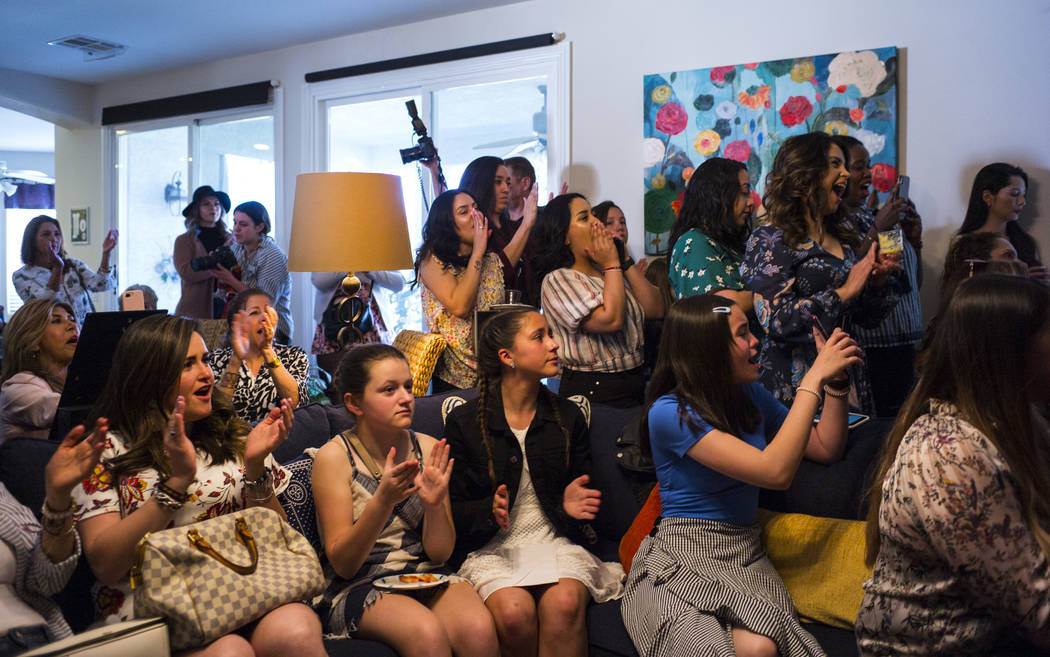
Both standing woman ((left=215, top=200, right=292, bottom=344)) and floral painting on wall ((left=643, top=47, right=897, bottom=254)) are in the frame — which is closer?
floral painting on wall ((left=643, top=47, right=897, bottom=254))

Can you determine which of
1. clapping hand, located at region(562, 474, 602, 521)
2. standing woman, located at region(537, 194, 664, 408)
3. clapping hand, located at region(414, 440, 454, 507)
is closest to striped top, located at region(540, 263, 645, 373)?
standing woman, located at region(537, 194, 664, 408)

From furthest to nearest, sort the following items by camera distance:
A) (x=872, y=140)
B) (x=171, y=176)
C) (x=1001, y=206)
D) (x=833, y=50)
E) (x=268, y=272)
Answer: (x=171, y=176)
(x=268, y=272)
(x=833, y=50)
(x=872, y=140)
(x=1001, y=206)

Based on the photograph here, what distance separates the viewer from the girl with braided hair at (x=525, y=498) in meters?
2.07

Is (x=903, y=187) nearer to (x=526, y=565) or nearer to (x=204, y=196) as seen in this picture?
(x=526, y=565)

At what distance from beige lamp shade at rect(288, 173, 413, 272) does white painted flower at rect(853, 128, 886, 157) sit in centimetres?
235

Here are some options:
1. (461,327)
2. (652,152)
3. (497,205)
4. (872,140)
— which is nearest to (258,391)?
(461,327)

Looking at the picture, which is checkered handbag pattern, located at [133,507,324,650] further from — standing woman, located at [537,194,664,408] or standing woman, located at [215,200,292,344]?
standing woman, located at [215,200,292,344]

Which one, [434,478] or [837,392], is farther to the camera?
[837,392]

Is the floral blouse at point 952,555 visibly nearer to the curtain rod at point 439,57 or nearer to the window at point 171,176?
the curtain rod at point 439,57

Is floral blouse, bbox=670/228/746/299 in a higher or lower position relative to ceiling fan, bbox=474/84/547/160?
lower

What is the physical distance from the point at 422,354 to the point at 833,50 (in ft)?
8.60

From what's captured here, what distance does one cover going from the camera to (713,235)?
3068mm

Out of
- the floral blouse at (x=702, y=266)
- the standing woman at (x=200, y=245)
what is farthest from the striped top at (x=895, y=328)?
the standing woman at (x=200, y=245)

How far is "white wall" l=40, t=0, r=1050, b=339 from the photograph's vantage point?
12.7 feet
